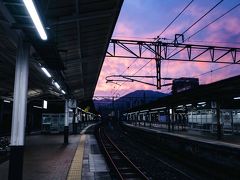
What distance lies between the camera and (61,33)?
9.66 m

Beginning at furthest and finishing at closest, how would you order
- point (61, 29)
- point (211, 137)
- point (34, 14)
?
point (211, 137) → point (61, 29) → point (34, 14)

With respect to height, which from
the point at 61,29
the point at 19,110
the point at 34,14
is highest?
the point at 61,29

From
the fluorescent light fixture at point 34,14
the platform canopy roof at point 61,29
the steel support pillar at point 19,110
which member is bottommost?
the steel support pillar at point 19,110

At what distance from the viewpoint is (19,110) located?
7578 mm

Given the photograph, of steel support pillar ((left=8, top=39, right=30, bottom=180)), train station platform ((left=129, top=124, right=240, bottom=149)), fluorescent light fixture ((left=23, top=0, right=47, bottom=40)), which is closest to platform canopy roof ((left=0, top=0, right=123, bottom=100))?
fluorescent light fixture ((left=23, top=0, right=47, bottom=40))

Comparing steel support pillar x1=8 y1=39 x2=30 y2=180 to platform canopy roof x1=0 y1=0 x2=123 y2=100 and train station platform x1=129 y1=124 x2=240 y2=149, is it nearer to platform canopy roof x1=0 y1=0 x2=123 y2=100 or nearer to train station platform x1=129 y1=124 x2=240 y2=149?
platform canopy roof x1=0 y1=0 x2=123 y2=100

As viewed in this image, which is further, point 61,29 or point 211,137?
point 211,137

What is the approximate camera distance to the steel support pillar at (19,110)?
24.5 feet

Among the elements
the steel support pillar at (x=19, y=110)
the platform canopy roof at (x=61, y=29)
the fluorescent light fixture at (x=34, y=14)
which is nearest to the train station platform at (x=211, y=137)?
the platform canopy roof at (x=61, y=29)

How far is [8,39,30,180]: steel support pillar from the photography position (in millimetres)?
7480

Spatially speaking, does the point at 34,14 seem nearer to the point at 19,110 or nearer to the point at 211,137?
the point at 19,110

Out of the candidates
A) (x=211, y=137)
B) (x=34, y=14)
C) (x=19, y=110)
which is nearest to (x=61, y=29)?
(x=19, y=110)

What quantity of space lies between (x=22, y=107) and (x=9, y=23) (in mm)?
2078

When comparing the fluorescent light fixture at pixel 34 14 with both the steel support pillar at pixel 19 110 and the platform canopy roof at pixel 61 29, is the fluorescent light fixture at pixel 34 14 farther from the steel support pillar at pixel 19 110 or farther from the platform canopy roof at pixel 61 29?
the steel support pillar at pixel 19 110
